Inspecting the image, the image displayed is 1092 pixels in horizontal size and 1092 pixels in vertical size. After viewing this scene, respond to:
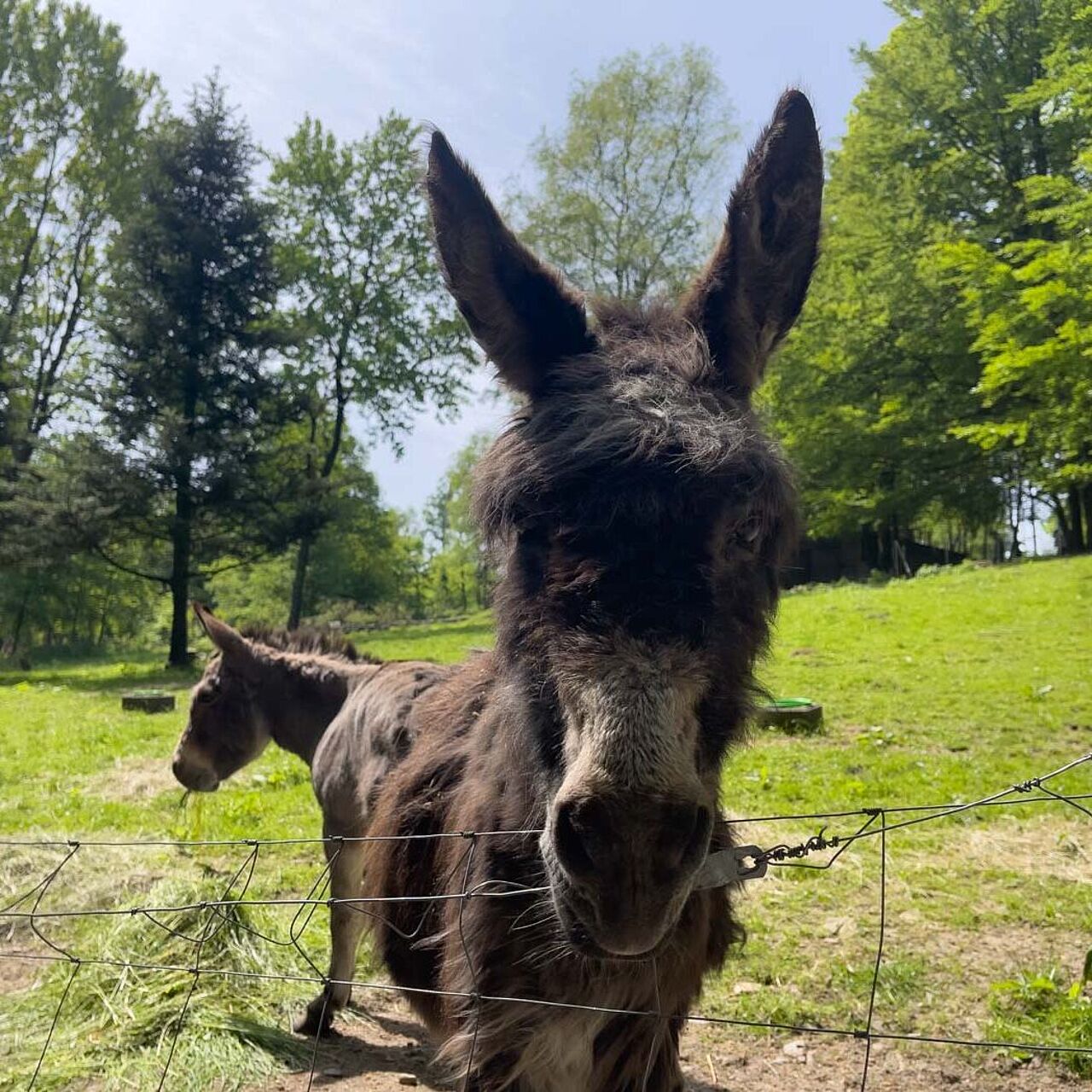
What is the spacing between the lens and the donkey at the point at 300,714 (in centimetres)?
448

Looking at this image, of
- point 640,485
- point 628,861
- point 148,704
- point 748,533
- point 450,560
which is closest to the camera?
point 628,861

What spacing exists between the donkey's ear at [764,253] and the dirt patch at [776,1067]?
304 centimetres

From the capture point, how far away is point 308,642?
233 inches

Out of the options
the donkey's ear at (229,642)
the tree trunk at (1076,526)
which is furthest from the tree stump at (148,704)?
the tree trunk at (1076,526)

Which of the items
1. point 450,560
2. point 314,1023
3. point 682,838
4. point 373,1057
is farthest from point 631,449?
point 450,560

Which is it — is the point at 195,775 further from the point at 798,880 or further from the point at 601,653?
the point at 601,653

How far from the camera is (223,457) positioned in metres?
20.0

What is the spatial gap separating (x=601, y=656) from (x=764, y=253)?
5.21ft

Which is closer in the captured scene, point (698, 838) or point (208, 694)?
point (698, 838)

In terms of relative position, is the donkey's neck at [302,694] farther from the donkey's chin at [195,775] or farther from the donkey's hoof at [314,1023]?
the donkey's hoof at [314,1023]

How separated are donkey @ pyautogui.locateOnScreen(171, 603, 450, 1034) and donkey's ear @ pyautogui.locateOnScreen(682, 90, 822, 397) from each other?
259 centimetres

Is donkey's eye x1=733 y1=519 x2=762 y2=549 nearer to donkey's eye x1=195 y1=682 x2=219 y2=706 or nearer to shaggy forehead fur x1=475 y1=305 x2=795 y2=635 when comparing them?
shaggy forehead fur x1=475 y1=305 x2=795 y2=635

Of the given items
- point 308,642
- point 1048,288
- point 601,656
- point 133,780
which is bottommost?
point 133,780

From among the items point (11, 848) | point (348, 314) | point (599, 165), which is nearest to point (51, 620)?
point (348, 314)
